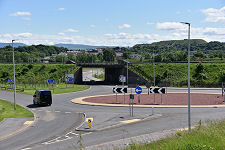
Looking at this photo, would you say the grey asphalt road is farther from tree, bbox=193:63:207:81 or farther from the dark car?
tree, bbox=193:63:207:81

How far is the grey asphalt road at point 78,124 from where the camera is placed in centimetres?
1820

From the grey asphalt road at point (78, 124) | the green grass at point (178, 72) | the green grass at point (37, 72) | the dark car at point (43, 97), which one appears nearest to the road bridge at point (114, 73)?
the green grass at point (37, 72)

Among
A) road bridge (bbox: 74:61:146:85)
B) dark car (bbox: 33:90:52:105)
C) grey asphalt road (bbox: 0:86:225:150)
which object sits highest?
road bridge (bbox: 74:61:146:85)

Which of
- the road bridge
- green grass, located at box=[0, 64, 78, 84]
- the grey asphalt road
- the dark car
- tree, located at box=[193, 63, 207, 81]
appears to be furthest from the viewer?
green grass, located at box=[0, 64, 78, 84]

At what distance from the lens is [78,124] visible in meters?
24.4

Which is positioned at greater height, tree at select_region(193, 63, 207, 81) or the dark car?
tree at select_region(193, 63, 207, 81)

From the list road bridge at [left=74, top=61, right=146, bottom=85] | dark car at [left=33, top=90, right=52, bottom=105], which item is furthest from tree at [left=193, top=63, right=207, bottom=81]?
dark car at [left=33, top=90, right=52, bottom=105]

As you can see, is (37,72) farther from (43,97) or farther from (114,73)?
(43,97)

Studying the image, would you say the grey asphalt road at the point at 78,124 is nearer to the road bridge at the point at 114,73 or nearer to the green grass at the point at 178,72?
the road bridge at the point at 114,73

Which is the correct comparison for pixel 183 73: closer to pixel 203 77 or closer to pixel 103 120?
pixel 203 77

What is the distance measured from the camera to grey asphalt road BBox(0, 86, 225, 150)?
59.7ft

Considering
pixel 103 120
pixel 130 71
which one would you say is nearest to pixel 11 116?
pixel 103 120

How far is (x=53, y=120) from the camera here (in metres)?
26.7

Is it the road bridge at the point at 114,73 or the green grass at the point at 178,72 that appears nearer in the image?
the green grass at the point at 178,72
